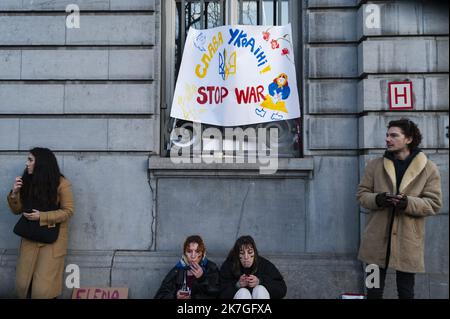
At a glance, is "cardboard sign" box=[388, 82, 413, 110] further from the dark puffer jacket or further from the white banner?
the dark puffer jacket

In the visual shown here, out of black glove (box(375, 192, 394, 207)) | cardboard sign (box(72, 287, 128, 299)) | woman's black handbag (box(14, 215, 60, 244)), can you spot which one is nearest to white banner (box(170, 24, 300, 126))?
black glove (box(375, 192, 394, 207))

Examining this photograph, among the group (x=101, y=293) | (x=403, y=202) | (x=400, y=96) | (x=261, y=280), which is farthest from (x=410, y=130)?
(x=101, y=293)

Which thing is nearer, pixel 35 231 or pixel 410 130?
pixel 410 130

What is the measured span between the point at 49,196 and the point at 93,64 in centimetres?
190

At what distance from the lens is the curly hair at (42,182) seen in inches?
227

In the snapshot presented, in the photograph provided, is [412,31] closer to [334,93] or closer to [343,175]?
[334,93]

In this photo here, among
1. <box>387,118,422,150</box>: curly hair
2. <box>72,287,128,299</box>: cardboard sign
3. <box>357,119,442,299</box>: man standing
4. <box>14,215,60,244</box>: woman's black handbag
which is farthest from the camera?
<box>72,287,128,299</box>: cardboard sign

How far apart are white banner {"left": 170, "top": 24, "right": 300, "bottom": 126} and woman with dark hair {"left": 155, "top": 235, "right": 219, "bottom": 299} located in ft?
6.51

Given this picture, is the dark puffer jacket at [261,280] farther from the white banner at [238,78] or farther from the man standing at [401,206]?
the white banner at [238,78]

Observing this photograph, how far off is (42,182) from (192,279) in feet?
6.73

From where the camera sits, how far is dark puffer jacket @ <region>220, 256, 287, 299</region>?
543 centimetres

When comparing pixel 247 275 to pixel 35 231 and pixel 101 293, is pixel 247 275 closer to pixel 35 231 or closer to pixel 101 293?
pixel 101 293

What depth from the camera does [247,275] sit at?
5445 mm

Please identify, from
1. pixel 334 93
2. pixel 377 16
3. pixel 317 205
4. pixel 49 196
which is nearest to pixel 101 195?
A: pixel 49 196
